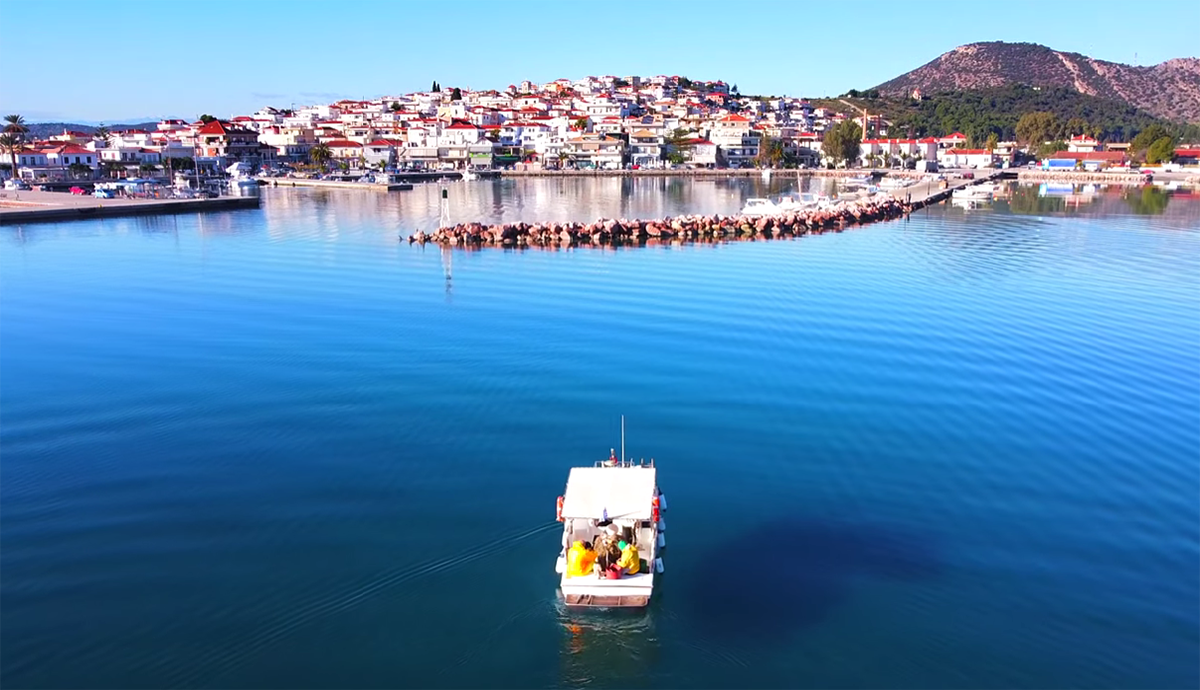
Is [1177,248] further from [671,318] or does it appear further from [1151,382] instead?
[671,318]

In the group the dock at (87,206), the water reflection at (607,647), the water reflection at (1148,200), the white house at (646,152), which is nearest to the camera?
the water reflection at (607,647)

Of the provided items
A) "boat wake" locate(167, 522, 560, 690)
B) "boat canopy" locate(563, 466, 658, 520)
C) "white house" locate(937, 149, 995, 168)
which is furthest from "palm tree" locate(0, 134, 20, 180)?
"white house" locate(937, 149, 995, 168)

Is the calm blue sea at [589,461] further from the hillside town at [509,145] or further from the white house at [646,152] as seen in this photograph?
the white house at [646,152]

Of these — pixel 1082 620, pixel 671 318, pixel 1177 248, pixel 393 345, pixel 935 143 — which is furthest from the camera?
pixel 935 143

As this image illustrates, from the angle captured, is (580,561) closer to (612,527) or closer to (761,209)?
(612,527)

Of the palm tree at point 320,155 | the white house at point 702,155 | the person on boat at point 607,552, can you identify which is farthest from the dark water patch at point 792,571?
the white house at point 702,155

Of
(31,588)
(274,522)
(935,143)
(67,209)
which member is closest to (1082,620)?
(274,522)
